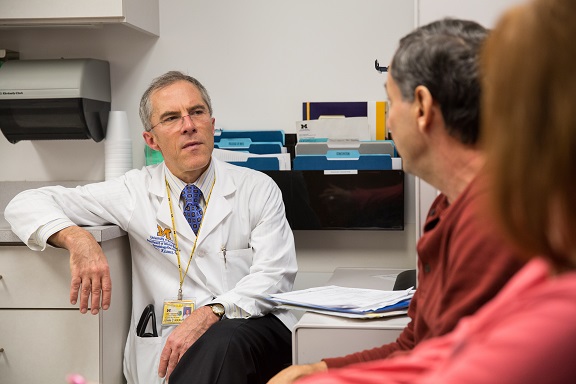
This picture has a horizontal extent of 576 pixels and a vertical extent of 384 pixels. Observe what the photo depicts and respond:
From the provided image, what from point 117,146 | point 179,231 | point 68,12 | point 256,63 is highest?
point 68,12

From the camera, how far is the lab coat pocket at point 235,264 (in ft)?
7.04

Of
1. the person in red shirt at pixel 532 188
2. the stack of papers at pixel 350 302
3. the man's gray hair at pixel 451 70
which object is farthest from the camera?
the stack of papers at pixel 350 302

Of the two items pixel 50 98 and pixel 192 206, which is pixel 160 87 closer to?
pixel 192 206

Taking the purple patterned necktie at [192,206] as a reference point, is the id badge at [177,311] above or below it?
below

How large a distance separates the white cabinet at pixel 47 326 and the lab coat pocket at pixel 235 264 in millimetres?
322

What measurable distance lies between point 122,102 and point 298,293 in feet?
4.39

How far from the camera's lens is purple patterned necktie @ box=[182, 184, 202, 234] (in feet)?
7.17

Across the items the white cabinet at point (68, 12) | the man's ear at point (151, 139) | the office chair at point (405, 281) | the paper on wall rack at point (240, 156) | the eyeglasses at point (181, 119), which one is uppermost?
the white cabinet at point (68, 12)

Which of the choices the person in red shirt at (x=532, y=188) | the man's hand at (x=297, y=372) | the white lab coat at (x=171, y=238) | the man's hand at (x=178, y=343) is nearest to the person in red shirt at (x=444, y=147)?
the man's hand at (x=297, y=372)

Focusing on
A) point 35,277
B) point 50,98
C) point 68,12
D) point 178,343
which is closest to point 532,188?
point 178,343

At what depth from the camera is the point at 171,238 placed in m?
2.14

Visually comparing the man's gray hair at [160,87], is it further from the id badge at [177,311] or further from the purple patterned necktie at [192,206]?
the id badge at [177,311]

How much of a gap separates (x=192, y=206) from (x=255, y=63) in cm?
71

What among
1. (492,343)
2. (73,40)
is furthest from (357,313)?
(73,40)
